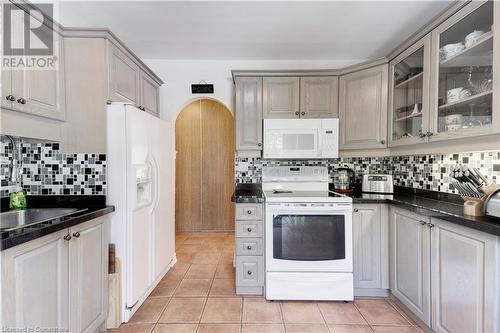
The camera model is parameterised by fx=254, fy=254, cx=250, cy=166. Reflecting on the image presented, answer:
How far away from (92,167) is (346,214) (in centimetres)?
204

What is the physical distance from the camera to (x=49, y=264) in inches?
49.1

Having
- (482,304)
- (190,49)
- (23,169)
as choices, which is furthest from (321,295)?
(190,49)

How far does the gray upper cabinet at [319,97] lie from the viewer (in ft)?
8.73

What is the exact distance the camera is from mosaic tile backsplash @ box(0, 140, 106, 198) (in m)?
1.89

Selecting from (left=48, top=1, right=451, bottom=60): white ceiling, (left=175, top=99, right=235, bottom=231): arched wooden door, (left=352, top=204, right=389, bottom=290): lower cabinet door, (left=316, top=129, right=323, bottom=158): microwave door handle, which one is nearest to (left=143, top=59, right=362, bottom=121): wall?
(left=48, top=1, right=451, bottom=60): white ceiling

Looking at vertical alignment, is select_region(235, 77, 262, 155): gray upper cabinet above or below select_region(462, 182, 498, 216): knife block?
above

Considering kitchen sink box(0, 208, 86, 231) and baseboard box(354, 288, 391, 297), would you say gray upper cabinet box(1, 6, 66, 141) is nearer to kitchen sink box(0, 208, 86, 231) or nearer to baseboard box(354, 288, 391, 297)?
kitchen sink box(0, 208, 86, 231)

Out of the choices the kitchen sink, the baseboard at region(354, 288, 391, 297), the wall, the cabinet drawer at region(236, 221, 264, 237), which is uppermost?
the wall

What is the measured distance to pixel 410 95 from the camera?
2182 millimetres

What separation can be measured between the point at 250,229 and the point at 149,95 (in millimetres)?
1735

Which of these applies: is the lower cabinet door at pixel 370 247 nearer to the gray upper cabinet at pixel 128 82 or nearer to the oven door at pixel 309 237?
the oven door at pixel 309 237

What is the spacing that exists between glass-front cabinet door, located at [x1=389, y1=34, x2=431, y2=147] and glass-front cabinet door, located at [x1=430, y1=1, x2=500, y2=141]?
0.26 ft

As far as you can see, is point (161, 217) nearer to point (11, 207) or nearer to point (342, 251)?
point (11, 207)

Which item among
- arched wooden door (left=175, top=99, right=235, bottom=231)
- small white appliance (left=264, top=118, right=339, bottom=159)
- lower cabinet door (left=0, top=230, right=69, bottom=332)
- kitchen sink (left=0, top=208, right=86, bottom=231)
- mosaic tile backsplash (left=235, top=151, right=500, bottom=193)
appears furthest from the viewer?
arched wooden door (left=175, top=99, right=235, bottom=231)
